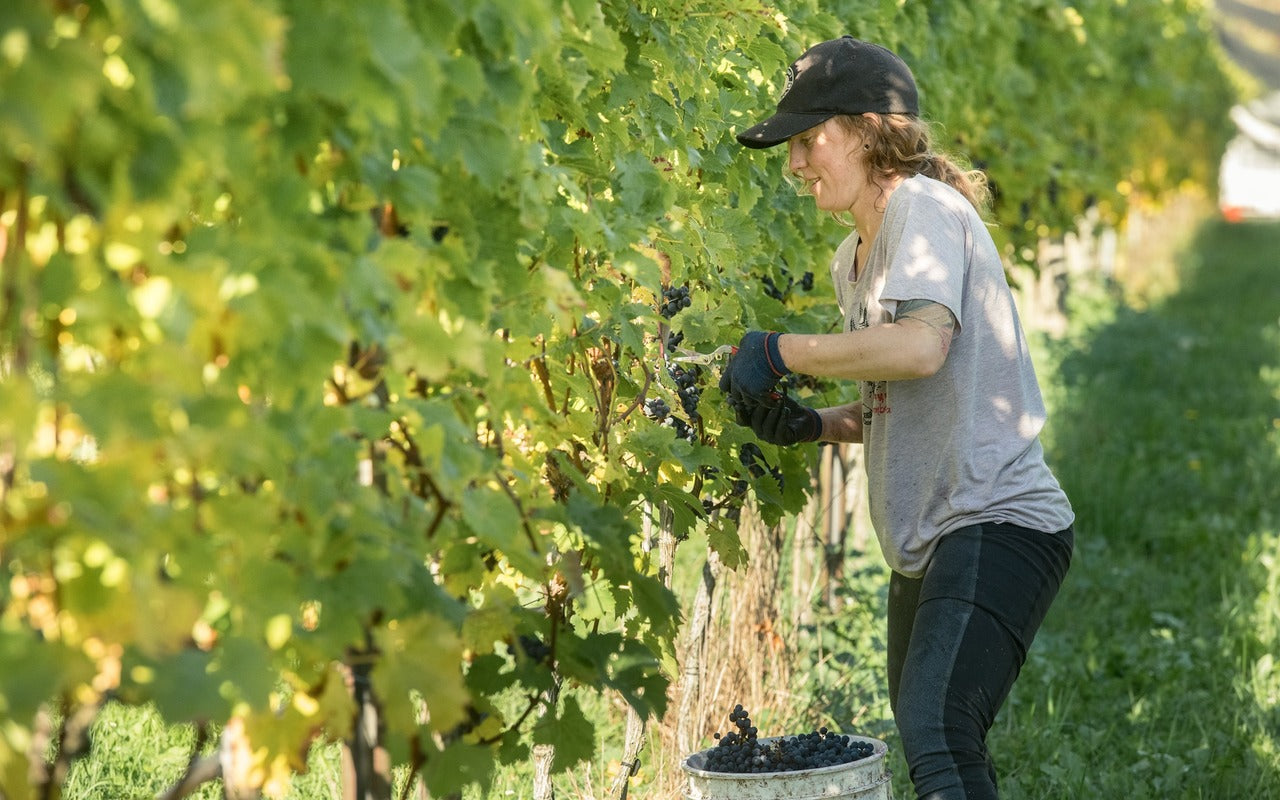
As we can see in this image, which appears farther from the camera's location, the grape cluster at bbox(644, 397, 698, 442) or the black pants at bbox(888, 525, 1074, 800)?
the grape cluster at bbox(644, 397, 698, 442)

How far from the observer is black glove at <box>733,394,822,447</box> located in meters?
3.04

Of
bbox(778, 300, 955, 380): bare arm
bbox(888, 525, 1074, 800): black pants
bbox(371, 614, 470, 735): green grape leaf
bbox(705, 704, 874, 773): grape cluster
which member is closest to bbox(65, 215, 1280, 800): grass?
bbox(705, 704, 874, 773): grape cluster

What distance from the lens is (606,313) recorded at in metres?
2.68

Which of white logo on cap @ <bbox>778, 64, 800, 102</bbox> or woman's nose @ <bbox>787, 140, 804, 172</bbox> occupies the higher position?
white logo on cap @ <bbox>778, 64, 800, 102</bbox>

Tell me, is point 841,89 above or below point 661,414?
above

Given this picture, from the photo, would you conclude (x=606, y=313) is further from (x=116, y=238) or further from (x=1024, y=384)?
(x=116, y=238)

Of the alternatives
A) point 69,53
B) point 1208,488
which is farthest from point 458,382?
point 1208,488

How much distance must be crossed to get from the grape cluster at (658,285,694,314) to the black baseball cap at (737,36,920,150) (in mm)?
423

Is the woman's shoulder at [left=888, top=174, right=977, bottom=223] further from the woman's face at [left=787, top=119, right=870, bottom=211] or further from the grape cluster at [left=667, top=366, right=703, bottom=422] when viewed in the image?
the grape cluster at [left=667, top=366, right=703, bottom=422]

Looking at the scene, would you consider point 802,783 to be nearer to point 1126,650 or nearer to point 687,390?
point 687,390

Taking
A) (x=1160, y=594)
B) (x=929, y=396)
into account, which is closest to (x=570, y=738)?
(x=929, y=396)

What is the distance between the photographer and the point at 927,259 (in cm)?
261

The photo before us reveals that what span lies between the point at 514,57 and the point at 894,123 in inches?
44.3

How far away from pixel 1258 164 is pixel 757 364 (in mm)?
64248
